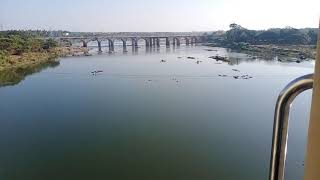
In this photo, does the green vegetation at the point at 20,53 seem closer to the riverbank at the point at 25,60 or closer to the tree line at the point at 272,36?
the riverbank at the point at 25,60

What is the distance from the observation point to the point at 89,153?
5289mm

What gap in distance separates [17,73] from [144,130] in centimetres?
990

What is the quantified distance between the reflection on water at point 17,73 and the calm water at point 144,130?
116cm

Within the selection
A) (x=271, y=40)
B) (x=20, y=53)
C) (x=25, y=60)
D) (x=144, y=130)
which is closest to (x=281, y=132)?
(x=144, y=130)

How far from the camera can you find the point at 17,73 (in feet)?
47.0

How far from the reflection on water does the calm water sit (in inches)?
45.6

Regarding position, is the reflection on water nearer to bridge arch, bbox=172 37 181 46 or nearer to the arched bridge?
the arched bridge

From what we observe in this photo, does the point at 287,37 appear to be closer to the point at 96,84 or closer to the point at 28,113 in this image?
the point at 96,84

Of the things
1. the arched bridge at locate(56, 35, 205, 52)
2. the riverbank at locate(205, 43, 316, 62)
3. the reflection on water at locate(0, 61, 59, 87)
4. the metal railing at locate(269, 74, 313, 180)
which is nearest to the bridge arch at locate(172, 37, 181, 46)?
the arched bridge at locate(56, 35, 205, 52)

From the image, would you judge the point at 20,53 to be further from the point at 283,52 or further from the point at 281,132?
the point at 281,132

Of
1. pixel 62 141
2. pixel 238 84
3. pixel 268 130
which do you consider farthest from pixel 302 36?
pixel 62 141

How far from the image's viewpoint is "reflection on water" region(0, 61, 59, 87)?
1254 cm

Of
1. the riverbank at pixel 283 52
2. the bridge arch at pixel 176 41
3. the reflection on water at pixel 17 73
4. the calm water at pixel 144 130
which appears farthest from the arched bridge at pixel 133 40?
the calm water at pixel 144 130

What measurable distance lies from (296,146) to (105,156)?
2.88m
